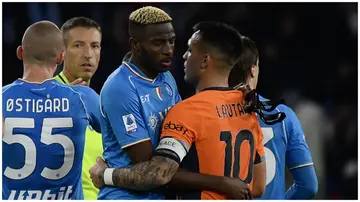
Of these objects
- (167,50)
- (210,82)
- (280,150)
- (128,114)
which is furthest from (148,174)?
(280,150)

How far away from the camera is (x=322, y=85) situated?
A: 35.7ft

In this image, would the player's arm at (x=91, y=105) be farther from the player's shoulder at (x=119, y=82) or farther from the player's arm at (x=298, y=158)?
the player's arm at (x=298, y=158)

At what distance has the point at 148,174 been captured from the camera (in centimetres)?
462

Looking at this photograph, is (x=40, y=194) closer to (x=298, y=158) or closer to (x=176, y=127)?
(x=176, y=127)

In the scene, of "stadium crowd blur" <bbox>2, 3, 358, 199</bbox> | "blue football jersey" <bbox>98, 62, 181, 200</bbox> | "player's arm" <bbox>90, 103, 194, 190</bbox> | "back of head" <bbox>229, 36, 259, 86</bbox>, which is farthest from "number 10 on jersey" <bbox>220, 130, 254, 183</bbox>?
"stadium crowd blur" <bbox>2, 3, 358, 199</bbox>

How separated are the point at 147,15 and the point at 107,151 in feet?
2.89

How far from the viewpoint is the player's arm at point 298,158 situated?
221 inches

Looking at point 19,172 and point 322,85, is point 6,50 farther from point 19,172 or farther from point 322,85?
point 19,172

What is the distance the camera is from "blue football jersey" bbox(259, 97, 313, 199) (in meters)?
5.58

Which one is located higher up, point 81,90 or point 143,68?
point 143,68

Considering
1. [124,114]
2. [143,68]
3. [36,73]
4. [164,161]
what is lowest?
[164,161]

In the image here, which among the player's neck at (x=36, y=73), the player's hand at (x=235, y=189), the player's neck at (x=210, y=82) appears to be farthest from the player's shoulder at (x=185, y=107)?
the player's neck at (x=36, y=73)

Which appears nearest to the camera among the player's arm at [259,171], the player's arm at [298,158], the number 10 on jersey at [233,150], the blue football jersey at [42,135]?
the number 10 on jersey at [233,150]

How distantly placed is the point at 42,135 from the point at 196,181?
52.3 inches
